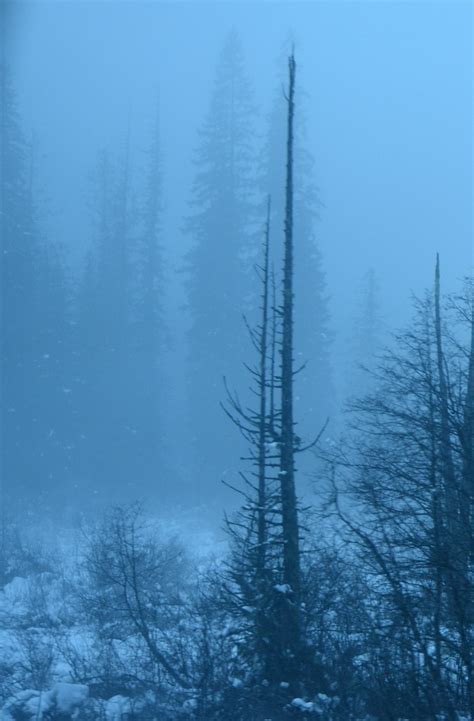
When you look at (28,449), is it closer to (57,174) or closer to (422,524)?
(422,524)

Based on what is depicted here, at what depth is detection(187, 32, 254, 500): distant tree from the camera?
30797 millimetres

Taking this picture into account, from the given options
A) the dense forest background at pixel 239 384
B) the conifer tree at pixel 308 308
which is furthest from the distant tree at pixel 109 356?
the conifer tree at pixel 308 308

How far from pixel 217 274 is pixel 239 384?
15.3 ft

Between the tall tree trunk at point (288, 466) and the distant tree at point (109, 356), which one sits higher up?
the distant tree at point (109, 356)

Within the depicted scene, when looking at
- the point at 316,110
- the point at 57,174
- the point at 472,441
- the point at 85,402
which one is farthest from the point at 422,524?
the point at 316,110

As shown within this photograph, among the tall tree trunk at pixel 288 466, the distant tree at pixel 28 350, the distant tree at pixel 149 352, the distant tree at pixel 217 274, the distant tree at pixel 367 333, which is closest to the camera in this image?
the tall tree trunk at pixel 288 466

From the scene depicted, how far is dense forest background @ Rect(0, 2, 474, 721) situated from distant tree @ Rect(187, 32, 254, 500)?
11 centimetres

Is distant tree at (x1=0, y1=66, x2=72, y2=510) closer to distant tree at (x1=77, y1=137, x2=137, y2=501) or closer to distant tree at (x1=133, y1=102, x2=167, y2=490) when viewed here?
distant tree at (x1=77, y1=137, x2=137, y2=501)

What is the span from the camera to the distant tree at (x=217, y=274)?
3080 centimetres

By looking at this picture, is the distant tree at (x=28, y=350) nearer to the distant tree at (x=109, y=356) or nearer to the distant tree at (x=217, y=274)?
the distant tree at (x=109, y=356)

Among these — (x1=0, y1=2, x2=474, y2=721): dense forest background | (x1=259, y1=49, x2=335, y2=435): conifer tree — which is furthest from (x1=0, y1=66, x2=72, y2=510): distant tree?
(x1=259, y1=49, x2=335, y2=435): conifer tree

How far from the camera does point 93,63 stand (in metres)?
82.3

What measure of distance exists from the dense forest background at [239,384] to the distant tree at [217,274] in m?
0.11

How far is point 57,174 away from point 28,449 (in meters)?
35.2
